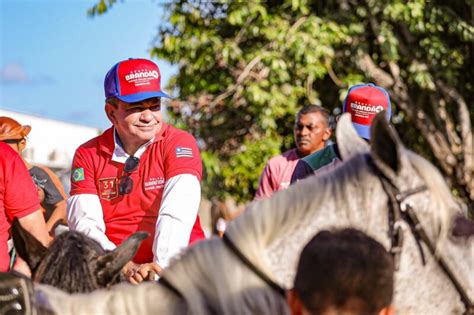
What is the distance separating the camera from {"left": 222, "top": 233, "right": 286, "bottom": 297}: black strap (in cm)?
237

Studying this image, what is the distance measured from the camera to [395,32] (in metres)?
12.3

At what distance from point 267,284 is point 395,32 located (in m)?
10.4

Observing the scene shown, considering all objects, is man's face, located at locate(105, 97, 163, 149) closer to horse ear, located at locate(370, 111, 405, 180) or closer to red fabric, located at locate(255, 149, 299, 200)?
horse ear, located at locate(370, 111, 405, 180)

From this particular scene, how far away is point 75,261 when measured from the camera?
9.39 feet

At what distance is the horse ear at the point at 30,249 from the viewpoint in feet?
10.2

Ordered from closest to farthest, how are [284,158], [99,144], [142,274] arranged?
[142,274] < [99,144] < [284,158]

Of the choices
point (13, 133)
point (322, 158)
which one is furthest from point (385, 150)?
point (13, 133)

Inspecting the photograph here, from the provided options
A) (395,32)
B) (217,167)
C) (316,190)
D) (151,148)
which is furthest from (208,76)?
(316,190)

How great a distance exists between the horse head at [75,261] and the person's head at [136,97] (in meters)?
1.45

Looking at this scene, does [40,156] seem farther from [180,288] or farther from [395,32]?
Result: [180,288]

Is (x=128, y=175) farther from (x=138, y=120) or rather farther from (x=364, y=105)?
(x=364, y=105)

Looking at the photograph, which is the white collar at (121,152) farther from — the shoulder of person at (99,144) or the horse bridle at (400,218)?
the horse bridle at (400,218)

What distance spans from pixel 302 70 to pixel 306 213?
892 cm

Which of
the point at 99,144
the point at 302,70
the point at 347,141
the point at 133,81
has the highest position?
the point at 302,70
